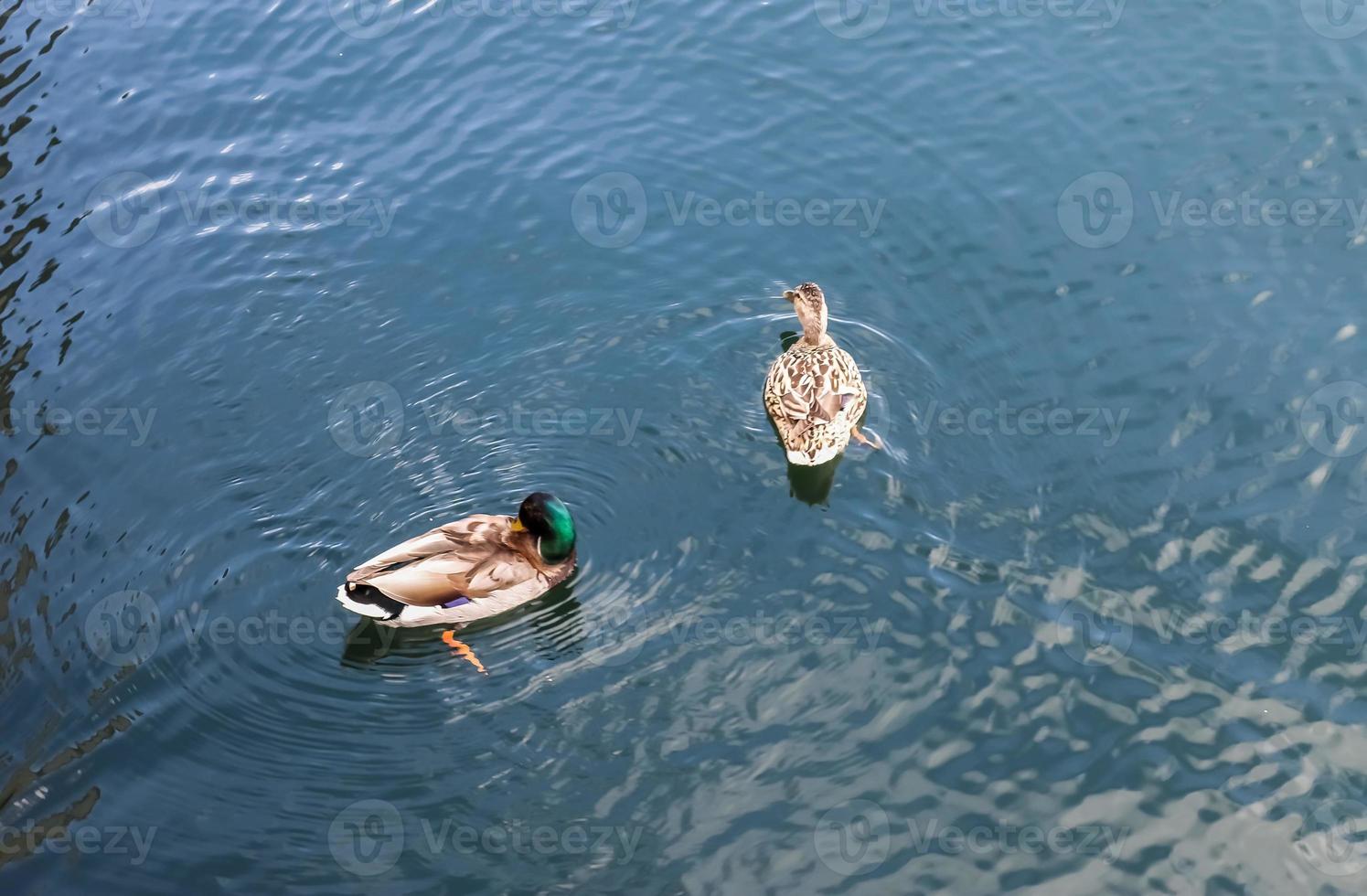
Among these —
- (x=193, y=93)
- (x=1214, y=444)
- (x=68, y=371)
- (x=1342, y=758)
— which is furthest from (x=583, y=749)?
(x=193, y=93)

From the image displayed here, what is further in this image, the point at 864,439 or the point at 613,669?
the point at 864,439

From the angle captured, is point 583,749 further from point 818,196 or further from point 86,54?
point 86,54

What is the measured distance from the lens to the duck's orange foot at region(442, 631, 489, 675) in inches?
382

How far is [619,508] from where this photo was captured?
10.7 metres

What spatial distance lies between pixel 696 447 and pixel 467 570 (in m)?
2.39

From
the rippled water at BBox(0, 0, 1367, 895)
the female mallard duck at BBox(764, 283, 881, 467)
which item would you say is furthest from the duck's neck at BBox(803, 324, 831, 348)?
the rippled water at BBox(0, 0, 1367, 895)

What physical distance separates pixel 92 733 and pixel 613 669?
375 centimetres

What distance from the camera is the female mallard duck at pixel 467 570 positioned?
961cm

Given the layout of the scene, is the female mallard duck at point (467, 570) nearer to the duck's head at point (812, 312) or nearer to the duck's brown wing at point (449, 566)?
the duck's brown wing at point (449, 566)

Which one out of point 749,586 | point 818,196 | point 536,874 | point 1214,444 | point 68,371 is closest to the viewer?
point 536,874

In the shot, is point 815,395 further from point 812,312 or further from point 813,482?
point 812,312

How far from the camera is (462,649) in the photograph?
9.88m

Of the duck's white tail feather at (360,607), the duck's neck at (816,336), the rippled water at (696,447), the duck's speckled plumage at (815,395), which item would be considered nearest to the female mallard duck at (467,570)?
the duck's white tail feather at (360,607)

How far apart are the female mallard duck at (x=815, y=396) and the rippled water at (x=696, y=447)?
265 millimetres
